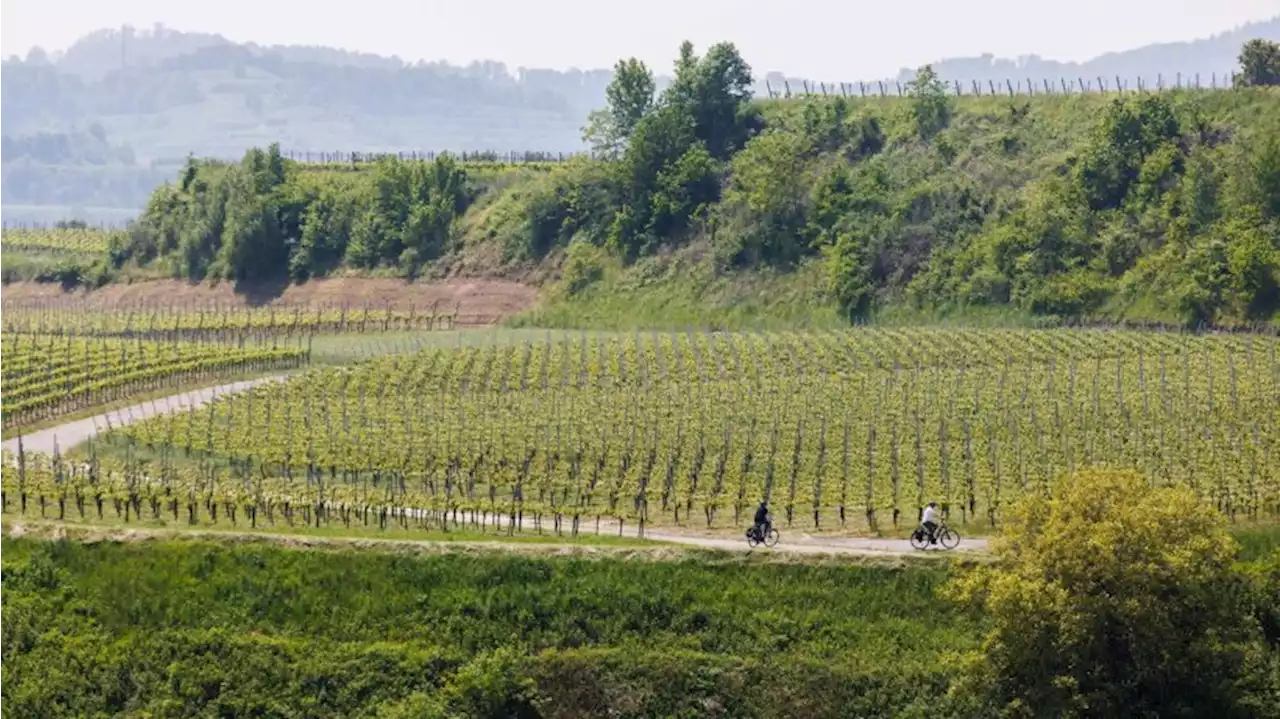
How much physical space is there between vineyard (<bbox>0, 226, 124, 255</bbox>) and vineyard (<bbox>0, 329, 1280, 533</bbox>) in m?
63.9

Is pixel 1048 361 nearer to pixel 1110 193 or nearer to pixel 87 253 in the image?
pixel 1110 193

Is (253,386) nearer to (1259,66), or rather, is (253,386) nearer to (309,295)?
(309,295)

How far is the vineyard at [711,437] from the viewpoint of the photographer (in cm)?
4478

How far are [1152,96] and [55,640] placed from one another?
60601mm

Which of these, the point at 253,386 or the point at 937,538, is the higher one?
the point at 253,386

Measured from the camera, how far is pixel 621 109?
366 feet

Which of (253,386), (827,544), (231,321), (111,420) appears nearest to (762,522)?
(827,544)

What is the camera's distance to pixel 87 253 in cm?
12238

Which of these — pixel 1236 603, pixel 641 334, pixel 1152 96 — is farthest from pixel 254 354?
pixel 1236 603

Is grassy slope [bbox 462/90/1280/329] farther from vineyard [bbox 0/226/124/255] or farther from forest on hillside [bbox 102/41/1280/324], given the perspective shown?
vineyard [bbox 0/226/124/255]

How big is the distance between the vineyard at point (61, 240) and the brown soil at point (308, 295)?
8.71 metres

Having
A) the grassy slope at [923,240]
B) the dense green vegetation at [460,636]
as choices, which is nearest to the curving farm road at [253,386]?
the dense green vegetation at [460,636]

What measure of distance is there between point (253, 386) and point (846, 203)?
34.9m

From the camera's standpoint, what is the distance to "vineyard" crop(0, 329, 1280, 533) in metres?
44.8
